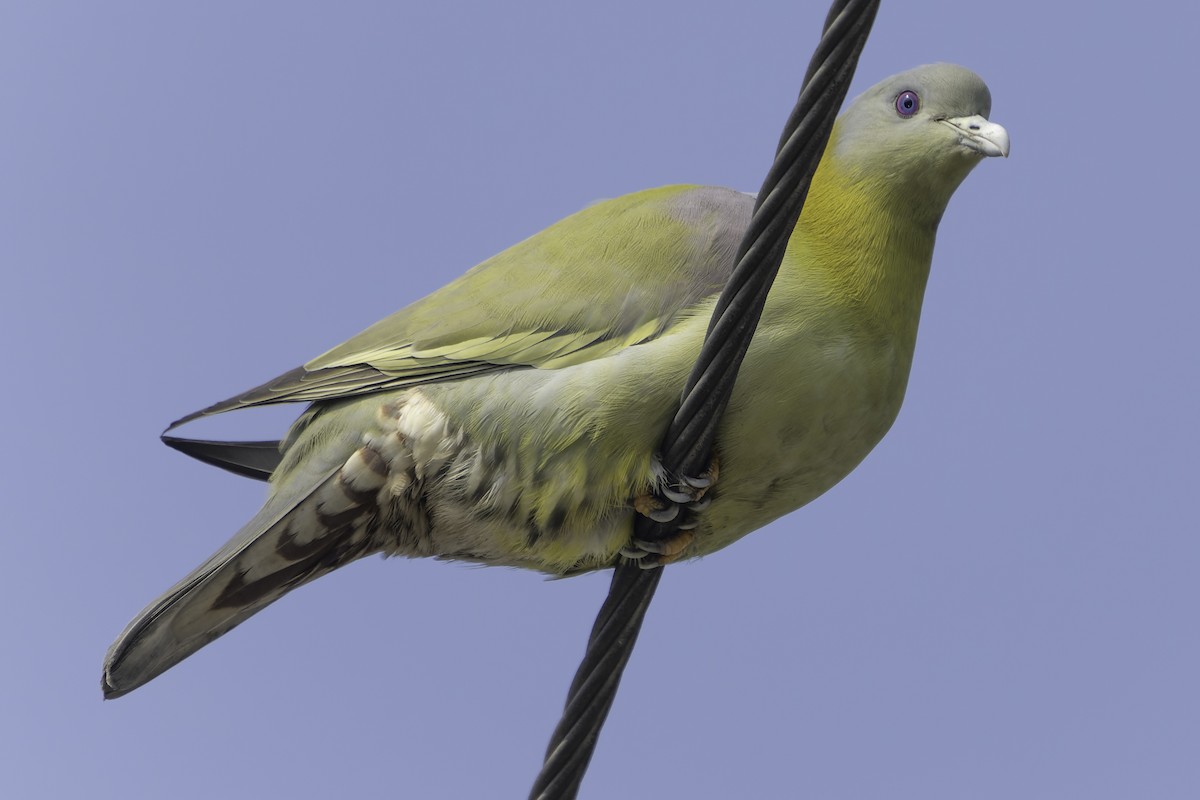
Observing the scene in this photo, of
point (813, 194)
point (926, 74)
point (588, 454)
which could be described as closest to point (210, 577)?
point (588, 454)

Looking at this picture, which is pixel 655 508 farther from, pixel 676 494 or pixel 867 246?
pixel 867 246

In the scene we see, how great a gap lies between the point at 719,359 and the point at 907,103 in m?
1.80

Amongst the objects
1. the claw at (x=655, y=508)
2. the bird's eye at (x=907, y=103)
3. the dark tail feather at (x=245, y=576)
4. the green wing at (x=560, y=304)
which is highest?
the bird's eye at (x=907, y=103)

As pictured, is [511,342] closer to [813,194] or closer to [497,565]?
[497,565]

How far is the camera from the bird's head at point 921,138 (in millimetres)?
4309

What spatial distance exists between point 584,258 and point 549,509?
830 mm

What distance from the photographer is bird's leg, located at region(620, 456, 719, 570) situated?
3822 mm

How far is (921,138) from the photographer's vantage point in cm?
435

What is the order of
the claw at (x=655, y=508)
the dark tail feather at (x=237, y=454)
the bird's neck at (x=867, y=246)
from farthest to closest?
the dark tail feather at (x=237, y=454) → the bird's neck at (x=867, y=246) → the claw at (x=655, y=508)

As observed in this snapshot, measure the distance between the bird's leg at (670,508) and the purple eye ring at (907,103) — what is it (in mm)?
1442

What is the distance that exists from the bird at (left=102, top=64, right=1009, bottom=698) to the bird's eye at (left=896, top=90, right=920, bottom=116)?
1.6 inches

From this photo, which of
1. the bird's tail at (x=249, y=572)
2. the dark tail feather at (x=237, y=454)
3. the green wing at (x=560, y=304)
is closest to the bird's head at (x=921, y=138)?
the green wing at (x=560, y=304)

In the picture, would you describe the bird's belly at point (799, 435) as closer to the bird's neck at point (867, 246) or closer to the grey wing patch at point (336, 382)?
the bird's neck at point (867, 246)

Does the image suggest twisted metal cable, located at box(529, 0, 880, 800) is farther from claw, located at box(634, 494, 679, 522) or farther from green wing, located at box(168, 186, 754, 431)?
green wing, located at box(168, 186, 754, 431)
